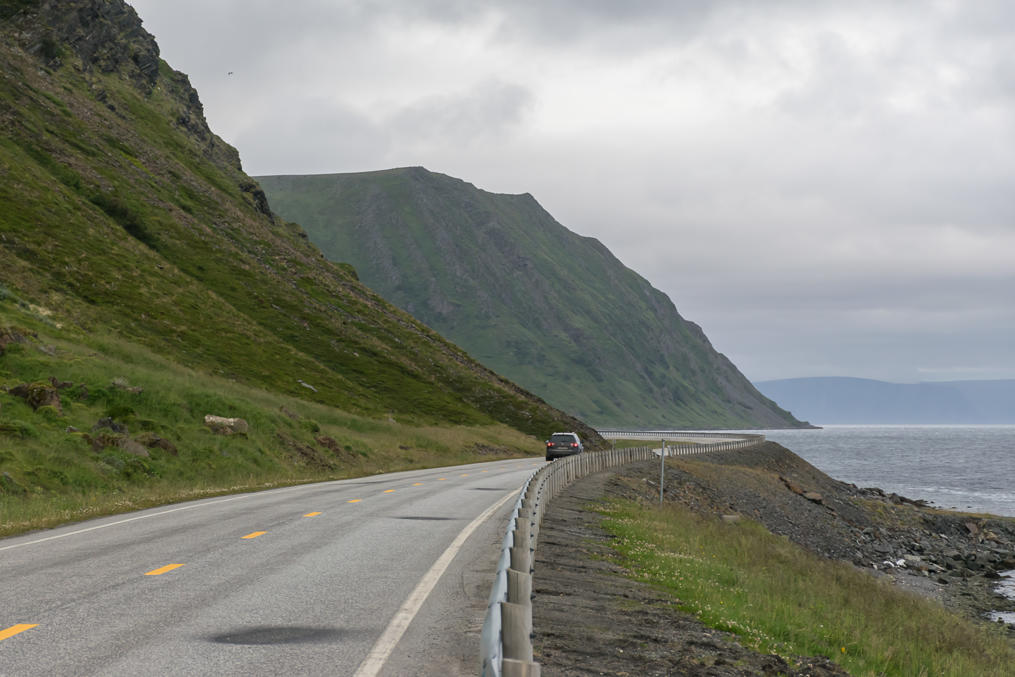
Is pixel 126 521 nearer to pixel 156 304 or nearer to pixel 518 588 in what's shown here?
pixel 518 588

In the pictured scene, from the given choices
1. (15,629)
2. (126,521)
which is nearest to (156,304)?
(126,521)

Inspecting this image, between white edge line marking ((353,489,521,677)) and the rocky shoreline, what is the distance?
1.31m

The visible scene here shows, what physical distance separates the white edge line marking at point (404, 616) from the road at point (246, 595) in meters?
0.02

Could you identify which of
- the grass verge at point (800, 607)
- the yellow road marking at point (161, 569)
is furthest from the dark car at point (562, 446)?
the yellow road marking at point (161, 569)

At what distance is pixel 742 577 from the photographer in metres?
14.6

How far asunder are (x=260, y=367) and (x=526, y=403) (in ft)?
109

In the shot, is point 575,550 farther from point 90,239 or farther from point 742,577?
point 90,239

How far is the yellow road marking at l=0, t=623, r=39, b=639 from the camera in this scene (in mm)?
8070

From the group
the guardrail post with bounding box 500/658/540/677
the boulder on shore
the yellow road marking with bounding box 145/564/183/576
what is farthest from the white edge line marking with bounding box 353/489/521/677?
the boulder on shore

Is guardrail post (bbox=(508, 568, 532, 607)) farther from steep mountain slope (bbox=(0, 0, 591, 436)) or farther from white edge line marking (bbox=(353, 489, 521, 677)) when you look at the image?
steep mountain slope (bbox=(0, 0, 591, 436))

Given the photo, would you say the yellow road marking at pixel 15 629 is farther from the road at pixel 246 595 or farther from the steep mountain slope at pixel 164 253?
the steep mountain slope at pixel 164 253

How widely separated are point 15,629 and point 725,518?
31.2m

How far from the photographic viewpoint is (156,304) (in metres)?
64.9

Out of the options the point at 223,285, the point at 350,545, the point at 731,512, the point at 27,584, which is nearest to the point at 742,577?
Answer: the point at 350,545
